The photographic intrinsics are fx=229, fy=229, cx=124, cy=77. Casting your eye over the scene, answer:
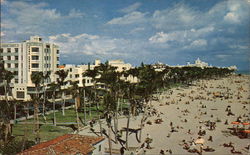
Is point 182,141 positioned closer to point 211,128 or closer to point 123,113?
point 211,128

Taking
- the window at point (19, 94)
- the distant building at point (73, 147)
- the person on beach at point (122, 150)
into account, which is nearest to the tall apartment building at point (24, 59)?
the window at point (19, 94)

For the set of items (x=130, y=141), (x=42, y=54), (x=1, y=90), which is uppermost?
(x=42, y=54)

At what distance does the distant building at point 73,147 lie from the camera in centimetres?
1884

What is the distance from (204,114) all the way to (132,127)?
715 inches

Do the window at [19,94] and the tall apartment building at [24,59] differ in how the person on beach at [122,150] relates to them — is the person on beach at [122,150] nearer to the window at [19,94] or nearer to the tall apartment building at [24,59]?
the tall apartment building at [24,59]

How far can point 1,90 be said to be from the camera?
57.5m

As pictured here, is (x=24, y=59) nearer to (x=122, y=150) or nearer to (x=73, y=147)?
(x=122, y=150)

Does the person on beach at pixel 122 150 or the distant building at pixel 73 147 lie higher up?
the distant building at pixel 73 147

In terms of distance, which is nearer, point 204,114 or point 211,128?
point 211,128

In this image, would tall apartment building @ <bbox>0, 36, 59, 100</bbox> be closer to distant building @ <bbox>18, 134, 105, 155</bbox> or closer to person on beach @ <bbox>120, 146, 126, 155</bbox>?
person on beach @ <bbox>120, 146, 126, 155</bbox>

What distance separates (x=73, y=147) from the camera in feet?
65.0

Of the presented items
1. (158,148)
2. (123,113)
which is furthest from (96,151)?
(123,113)

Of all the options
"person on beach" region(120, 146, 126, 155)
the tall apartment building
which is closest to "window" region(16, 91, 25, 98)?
the tall apartment building

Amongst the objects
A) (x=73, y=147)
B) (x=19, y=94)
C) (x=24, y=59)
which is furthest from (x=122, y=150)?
(x=24, y=59)
